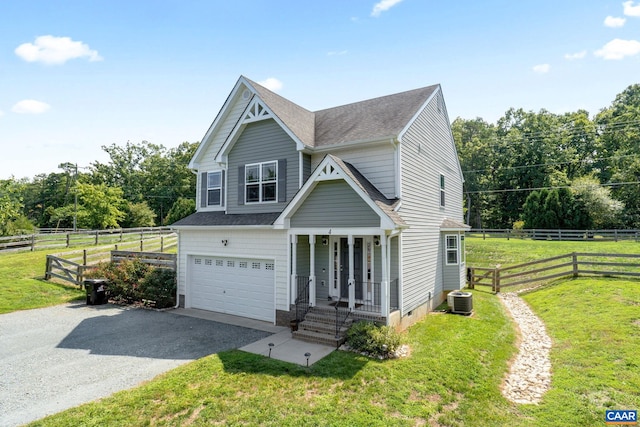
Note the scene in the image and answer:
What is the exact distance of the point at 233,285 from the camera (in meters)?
12.5

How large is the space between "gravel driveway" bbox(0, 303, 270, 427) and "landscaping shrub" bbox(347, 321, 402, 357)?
3.13 meters

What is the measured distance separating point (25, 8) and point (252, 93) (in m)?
7.18

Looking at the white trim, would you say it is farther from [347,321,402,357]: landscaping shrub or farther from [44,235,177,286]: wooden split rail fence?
[347,321,402,357]: landscaping shrub

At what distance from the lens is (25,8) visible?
9.17 meters

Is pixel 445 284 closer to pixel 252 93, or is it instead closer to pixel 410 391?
pixel 410 391

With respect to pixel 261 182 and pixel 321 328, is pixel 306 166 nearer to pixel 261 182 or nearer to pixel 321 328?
pixel 261 182

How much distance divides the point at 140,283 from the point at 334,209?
32.1 ft

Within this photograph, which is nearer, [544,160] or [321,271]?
[321,271]

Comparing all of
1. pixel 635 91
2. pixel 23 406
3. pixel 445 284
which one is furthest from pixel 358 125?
pixel 635 91

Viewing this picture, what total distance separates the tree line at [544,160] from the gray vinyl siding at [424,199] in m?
29.7

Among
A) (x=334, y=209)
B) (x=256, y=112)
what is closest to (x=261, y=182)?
(x=256, y=112)

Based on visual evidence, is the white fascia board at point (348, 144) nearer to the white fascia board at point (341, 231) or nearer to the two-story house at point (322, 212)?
the two-story house at point (322, 212)

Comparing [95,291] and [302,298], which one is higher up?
[302,298]

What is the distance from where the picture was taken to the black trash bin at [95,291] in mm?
13773
